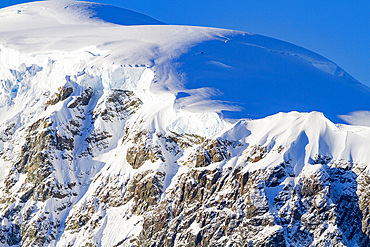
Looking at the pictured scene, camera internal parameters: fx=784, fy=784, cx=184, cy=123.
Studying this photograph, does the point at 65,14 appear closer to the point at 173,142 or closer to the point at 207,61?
the point at 207,61

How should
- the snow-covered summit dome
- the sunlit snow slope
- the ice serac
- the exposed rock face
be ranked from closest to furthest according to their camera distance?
the exposed rock face < the ice serac < the sunlit snow slope < the snow-covered summit dome

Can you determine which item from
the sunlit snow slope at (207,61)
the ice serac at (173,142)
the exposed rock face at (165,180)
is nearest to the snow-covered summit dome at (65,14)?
the sunlit snow slope at (207,61)

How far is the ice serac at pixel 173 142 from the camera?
9881 centimetres

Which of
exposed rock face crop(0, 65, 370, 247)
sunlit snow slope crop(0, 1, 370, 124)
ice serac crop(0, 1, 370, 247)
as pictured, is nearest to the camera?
exposed rock face crop(0, 65, 370, 247)

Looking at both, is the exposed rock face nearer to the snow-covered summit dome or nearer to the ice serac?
the ice serac

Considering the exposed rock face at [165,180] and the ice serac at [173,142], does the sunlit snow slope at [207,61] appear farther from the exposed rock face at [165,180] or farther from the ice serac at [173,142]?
the exposed rock face at [165,180]

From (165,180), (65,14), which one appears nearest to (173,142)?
(165,180)

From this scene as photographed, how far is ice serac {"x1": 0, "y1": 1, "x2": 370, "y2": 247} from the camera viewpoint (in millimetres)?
98812

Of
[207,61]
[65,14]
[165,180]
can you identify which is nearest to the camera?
[165,180]

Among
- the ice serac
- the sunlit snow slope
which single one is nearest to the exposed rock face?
the ice serac

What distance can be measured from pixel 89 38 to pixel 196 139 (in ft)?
131

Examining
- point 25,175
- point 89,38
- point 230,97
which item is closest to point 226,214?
point 230,97

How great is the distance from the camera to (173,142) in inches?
4345

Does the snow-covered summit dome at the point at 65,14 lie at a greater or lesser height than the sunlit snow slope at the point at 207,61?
lesser
